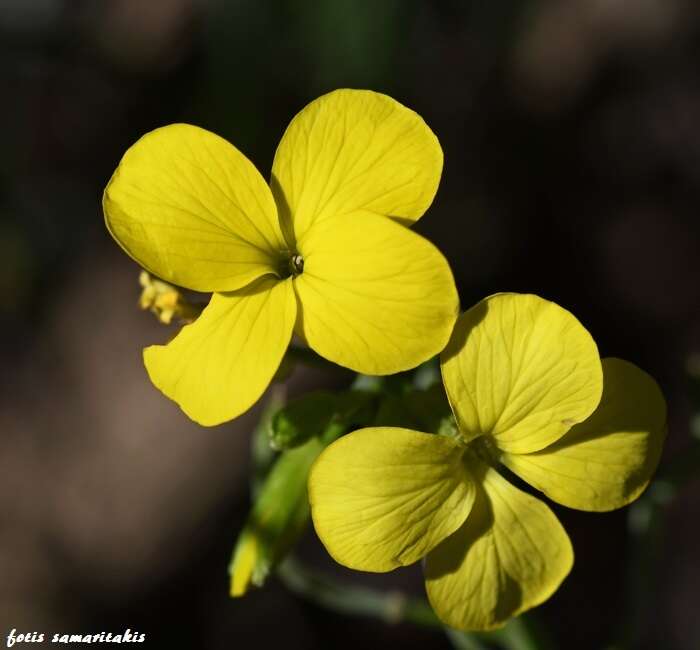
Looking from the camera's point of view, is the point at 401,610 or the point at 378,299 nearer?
the point at 378,299

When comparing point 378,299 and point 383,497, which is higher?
point 378,299

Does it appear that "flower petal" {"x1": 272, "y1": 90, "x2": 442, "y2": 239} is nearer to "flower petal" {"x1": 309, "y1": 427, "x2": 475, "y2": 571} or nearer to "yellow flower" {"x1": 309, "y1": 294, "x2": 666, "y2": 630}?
"yellow flower" {"x1": 309, "y1": 294, "x2": 666, "y2": 630}

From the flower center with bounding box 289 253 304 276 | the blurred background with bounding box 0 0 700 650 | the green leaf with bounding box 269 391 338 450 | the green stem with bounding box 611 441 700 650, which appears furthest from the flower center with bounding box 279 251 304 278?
the blurred background with bounding box 0 0 700 650

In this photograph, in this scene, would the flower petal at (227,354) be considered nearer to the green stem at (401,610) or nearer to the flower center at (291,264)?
the flower center at (291,264)

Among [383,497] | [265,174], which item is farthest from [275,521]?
[265,174]

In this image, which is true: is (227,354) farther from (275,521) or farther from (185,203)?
(275,521)

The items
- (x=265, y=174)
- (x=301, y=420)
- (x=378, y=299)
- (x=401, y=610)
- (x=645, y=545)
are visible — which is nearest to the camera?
(x=378, y=299)
